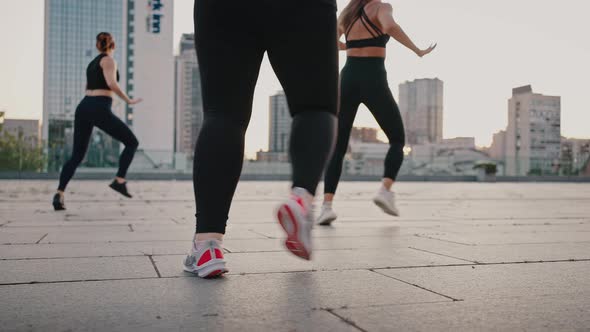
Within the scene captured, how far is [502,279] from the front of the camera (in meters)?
2.08

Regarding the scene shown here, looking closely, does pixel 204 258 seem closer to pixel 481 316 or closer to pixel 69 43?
pixel 481 316

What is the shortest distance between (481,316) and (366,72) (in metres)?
3.20

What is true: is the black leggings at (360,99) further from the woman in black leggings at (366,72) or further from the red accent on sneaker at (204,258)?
the red accent on sneaker at (204,258)

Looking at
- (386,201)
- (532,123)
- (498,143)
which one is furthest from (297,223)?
(498,143)

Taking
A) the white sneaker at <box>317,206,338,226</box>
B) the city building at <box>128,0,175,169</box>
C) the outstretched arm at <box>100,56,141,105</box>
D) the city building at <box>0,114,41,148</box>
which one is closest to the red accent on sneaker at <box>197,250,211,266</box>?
the white sneaker at <box>317,206,338,226</box>

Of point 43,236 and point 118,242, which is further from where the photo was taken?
point 43,236

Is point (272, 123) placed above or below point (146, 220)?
above

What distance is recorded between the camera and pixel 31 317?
4.87 ft

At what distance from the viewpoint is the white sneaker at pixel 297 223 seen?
1.84 meters

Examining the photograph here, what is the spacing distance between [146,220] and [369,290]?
3055 mm

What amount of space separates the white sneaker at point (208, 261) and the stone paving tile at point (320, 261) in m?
0.09

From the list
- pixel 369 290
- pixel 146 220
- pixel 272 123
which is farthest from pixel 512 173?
pixel 272 123

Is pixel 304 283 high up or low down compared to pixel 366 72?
down

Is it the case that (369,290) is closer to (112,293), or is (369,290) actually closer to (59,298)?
(112,293)
